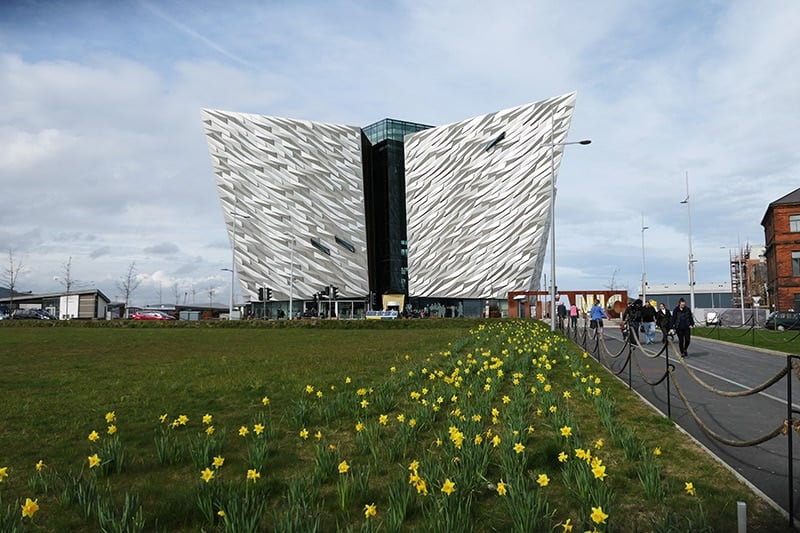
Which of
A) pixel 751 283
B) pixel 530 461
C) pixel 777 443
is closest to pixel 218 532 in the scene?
pixel 530 461

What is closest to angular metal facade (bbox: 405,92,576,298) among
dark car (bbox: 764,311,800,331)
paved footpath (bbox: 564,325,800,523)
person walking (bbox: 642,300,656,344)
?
dark car (bbox: 764,311,800,331)

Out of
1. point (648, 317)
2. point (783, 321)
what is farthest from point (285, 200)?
point (648, 317)

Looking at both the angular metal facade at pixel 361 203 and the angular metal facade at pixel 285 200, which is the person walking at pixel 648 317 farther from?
the angular metal facade at pixel 285 200

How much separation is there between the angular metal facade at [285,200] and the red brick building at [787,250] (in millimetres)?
45660

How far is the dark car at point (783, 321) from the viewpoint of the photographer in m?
36.3

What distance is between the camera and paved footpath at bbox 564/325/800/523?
15.9ft

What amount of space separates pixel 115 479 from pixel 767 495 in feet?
17.2

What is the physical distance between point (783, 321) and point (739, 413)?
3695 centimetres

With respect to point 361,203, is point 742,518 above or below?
below

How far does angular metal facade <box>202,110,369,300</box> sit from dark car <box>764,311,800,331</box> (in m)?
45.4

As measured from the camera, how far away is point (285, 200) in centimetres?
6812

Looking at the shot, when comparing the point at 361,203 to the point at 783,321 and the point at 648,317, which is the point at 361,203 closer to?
the point at 783,321

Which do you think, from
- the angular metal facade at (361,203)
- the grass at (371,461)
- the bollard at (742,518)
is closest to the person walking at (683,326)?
A: the grass at (371,461)

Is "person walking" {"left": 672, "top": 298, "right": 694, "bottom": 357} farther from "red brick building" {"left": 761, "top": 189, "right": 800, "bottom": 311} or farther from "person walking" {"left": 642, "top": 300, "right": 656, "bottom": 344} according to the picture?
"red brick building" {"left": 761, "top": 189, "right": 800, "bottom": 311}
